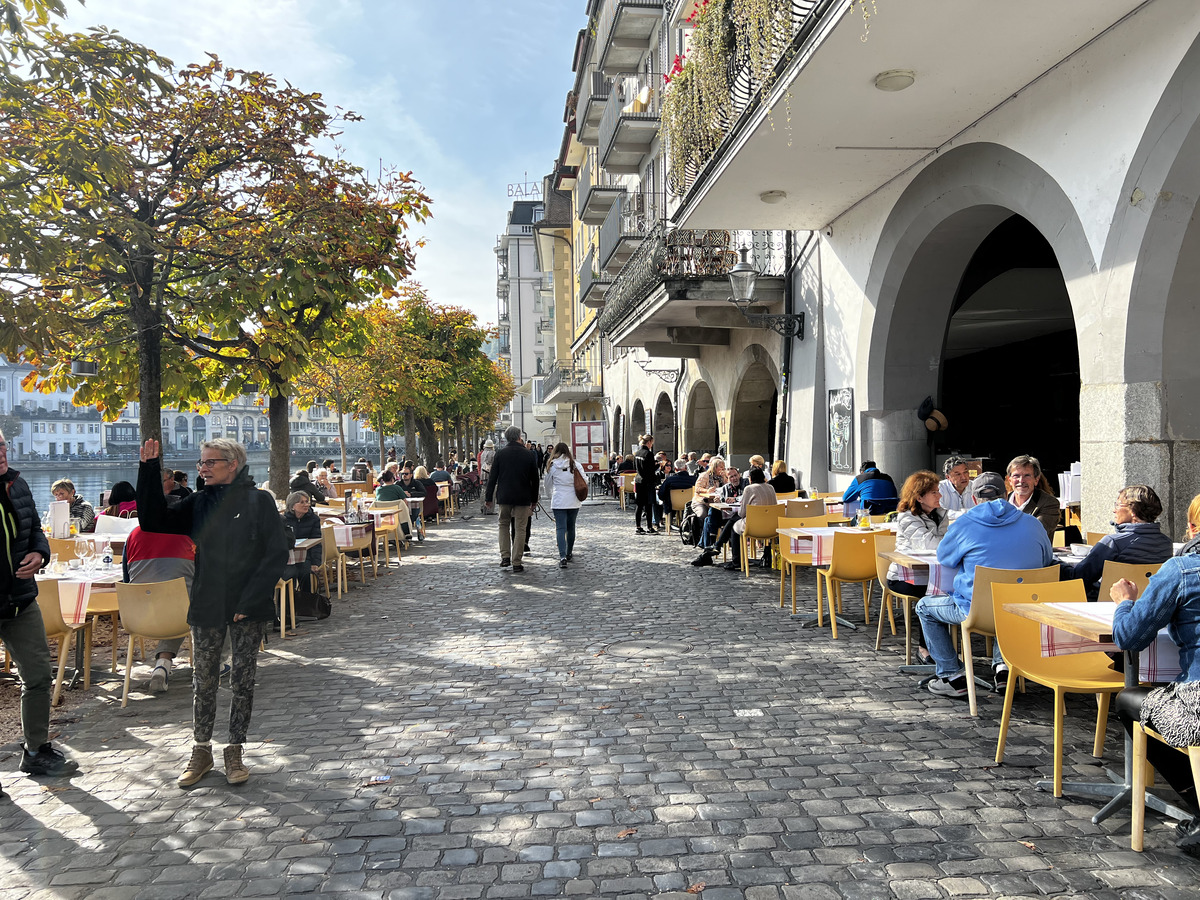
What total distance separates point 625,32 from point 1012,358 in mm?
14478

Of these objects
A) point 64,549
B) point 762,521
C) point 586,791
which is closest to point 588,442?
point 762,521

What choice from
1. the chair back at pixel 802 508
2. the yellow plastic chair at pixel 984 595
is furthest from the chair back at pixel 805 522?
the yellow plastic chair at pixel 984 595

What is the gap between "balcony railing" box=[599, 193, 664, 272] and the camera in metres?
23.1

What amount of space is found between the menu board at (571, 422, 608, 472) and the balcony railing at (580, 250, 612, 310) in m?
4.62

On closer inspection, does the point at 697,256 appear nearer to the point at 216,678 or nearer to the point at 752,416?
the point at 752,416

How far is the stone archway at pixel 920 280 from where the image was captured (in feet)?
30.4

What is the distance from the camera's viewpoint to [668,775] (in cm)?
441

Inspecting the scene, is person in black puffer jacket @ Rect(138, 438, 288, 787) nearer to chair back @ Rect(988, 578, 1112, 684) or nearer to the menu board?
chair back @ Rect(988, 578, 1112, 684)

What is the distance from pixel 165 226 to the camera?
8914 millimetres

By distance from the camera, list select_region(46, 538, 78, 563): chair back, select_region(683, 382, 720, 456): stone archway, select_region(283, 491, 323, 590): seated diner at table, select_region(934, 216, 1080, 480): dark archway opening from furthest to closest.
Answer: select_region(683, 382, 720, 456): stone archway
select_region(934, 216, 1080, 480): dark archway opening
select_region(283, 491, 323, 590): seated diner at table
select_region(46, 538, 78, 563): chair back

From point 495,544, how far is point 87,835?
12277 millimetres

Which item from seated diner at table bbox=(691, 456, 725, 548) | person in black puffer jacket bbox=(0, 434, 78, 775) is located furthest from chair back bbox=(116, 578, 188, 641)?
seated diner at table bbox=(691, 456, 725, 548)

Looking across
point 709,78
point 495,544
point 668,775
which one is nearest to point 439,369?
point 495,544

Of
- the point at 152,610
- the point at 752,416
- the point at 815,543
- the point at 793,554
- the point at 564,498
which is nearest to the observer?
the point at 152,610
